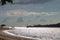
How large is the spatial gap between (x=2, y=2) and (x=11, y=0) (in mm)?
880

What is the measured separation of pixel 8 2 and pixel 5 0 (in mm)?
338

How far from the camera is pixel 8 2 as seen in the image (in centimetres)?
1664

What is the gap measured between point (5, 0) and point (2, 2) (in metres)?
0.38

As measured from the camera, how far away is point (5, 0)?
16.6 m

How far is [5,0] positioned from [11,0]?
1.89 feet

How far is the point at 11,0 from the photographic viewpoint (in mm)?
16766

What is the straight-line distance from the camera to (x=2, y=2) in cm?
1673

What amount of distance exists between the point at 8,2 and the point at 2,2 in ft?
1.94
